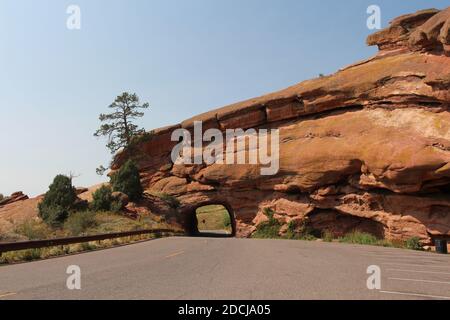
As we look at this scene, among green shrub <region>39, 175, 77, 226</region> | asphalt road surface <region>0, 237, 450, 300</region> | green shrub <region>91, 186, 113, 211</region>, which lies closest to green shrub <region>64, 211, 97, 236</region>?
green shrub <region>39, 175, 77, 226</region>

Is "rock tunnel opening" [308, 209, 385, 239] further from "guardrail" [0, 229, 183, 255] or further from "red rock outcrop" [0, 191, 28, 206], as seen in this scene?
"red rock outcrop" [0, 191, 28, 206]

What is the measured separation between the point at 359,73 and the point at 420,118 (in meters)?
8.19

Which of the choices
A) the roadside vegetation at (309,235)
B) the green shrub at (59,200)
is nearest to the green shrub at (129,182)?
the green shrub at (59,200)

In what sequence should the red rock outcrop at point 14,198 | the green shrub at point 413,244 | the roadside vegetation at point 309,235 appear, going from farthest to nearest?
the red rock outcrop at point 14,198 < the roadside vegetation at point 309,235 < the green shrub at point 413,244

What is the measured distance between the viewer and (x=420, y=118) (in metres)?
27.8

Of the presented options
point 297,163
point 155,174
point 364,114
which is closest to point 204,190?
point 155,174

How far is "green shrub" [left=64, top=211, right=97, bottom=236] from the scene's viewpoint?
96.6ft

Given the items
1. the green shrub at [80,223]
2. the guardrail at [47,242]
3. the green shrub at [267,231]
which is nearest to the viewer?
the guardrail at [47,242]

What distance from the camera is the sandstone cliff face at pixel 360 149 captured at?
87.6 feet

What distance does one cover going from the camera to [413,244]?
84.9ft

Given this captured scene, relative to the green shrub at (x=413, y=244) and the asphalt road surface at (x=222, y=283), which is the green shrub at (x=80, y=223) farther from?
the green shrub at (x=413, y=244)

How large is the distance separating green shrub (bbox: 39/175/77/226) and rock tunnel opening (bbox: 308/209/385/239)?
69.3 feet

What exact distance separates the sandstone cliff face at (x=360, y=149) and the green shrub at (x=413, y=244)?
0.87 m

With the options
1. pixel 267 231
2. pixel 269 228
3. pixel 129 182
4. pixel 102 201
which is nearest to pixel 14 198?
pixel 129 182
